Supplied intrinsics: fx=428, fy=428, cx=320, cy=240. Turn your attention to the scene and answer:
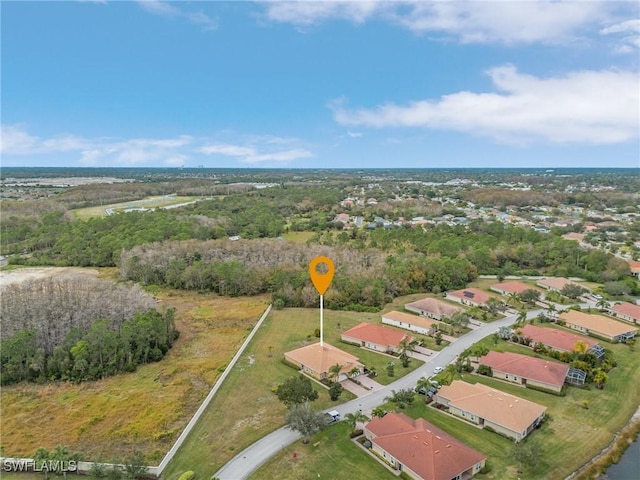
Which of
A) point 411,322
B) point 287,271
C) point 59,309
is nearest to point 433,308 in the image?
point 411,322

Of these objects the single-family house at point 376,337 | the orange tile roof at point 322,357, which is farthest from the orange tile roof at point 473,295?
the orange tile roof at point 322,357

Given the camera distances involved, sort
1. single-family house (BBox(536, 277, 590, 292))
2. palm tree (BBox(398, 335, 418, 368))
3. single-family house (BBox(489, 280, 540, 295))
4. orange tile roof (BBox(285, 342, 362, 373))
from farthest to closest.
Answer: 1. single-family house (BBox(536, 277, 590, 292))
2. single-family house (BBox(489, 280, 540, 295))
3. palm tree (BBox(398, 335, 418, 368))
4. orange tile roof (BBox(285, 342, 362, 373))

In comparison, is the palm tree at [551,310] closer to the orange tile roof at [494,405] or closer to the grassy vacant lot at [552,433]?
the grassy vacant lot at [552,433]

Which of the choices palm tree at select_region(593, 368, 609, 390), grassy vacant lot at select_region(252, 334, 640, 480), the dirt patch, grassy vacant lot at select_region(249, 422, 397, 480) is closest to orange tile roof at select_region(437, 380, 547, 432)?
grassy vacant lot at select_region(252, 334, 640, 480)

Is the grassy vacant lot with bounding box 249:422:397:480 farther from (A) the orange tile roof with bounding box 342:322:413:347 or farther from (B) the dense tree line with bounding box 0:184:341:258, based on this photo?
(B) the dense tree line with bounding box 0:184:341:258

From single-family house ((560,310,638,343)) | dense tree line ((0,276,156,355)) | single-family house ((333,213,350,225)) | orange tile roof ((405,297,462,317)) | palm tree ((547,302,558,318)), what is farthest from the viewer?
single-family house ((333,213,350,225))

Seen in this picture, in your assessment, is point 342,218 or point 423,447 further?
point 342,218

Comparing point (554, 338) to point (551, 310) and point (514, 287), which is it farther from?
point (514, 287)
